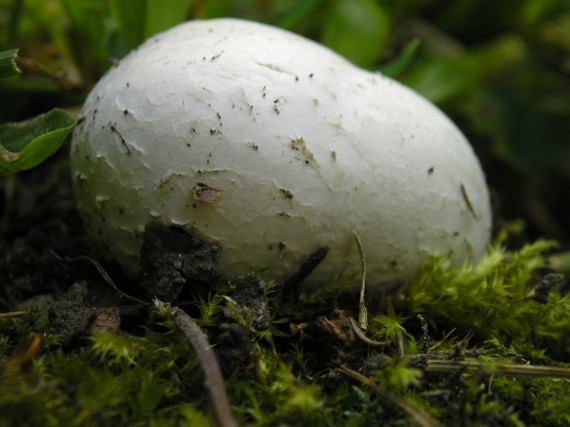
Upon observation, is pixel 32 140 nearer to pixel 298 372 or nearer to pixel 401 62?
pixel 298 372

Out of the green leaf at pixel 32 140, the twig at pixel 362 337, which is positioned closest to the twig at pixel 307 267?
the twig at pixel 362 337

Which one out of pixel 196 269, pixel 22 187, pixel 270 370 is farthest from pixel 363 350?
pixel 22 187

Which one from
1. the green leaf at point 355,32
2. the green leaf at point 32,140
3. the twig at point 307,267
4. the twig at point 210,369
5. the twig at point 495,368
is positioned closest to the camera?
the twig at point 210,369

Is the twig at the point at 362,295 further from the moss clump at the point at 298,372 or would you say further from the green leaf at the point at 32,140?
the green leaf at the point at 32,140

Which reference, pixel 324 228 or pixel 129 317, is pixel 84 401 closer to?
pixel 129 317

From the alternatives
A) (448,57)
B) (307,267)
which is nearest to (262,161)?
(307,267)

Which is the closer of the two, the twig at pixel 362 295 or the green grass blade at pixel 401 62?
the twig at pixel 362 295
